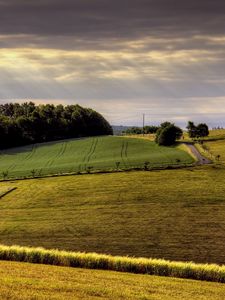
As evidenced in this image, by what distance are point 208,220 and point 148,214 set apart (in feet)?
25.6

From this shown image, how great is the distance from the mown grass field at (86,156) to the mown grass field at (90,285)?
7176cm

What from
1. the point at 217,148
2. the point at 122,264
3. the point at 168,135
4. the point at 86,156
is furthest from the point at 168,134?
the point at 122,264

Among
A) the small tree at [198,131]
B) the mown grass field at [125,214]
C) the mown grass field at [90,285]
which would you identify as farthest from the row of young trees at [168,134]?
the mown grass field at [90,285]

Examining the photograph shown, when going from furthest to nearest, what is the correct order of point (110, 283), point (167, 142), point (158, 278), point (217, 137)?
1. point (217, 137)
2. point (167, 142)
3. point (158, 278)
4. point (110, 283)

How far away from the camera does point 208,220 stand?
2505 inches

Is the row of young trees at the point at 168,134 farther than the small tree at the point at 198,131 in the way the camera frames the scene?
No

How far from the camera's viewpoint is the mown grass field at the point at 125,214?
55469mm

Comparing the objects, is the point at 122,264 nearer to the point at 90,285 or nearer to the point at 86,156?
the point at 90,285

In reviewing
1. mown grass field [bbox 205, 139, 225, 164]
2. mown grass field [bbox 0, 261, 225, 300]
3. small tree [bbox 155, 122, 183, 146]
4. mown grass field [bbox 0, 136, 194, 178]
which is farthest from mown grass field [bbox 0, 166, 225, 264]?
small tree [bbox 155, 122, 183, 146]

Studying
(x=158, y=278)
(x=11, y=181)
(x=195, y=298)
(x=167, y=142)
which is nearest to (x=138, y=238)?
(x=158, y=278)

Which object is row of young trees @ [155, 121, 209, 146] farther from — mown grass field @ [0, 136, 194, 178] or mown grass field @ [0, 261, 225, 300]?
mown grass field @ [0, 261, 225, 300]

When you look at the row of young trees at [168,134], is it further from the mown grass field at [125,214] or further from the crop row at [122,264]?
the crop row at [122,264]

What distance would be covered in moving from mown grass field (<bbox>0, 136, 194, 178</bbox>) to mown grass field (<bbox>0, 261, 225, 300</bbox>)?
235 ft

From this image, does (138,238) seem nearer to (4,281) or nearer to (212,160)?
(4,281)
